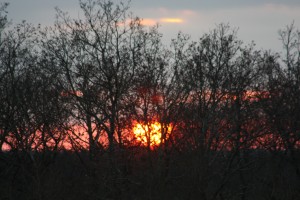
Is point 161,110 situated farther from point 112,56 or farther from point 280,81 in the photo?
point 280,81

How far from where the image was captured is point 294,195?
2253cm

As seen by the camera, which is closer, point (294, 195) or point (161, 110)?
point (294, 195)

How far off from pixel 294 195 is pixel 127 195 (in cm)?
802

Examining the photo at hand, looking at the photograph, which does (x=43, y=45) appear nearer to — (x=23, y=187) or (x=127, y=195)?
(x=23, y=187)

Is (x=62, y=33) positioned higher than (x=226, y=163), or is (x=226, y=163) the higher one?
(x=62, y=33)

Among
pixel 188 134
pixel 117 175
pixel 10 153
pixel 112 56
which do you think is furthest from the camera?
pixel 10 153

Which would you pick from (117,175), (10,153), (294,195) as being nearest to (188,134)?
(117,175)

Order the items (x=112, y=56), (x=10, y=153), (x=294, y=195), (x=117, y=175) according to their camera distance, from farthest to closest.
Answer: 1. (x=10, y=153)
2. (x=112, y=56)
3. (x=117, y=175)
4. (x=294, y=195)

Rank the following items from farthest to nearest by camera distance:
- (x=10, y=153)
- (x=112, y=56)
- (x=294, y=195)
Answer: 1. (x=10, y=153)
2. (x=112, y=56)
3. (x=294, y=195)

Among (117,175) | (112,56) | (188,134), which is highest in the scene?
(112,56)

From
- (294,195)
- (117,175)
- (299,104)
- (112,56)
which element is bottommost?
(294,195)

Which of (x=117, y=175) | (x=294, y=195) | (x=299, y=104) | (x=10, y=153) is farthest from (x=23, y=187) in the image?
(x=299, y=104)

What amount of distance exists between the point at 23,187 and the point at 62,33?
10.5 m

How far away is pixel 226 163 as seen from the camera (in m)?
29.8
